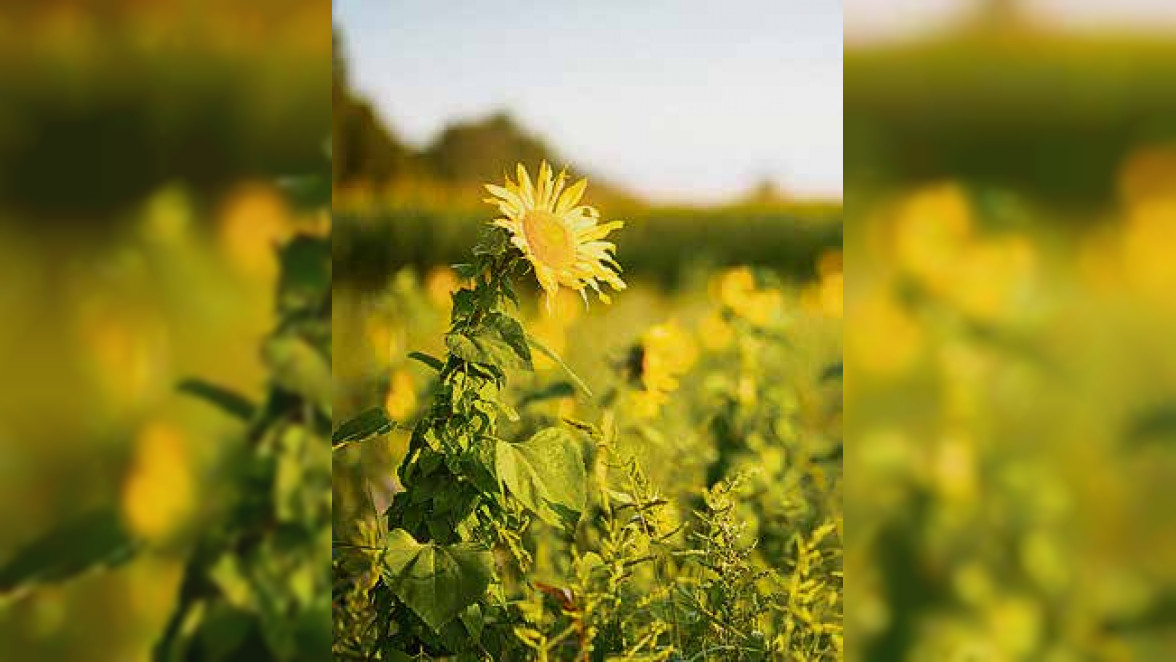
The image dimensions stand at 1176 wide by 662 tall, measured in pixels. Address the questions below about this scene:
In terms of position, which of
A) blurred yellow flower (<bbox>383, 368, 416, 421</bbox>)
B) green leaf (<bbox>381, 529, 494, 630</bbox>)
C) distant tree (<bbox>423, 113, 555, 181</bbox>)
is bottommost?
green leaf (<bbox>381, 529, 494, 630</bbox>)

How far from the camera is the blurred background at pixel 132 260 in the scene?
84 centimetres

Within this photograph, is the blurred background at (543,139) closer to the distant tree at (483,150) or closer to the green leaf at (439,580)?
the distant tree at (483,150)

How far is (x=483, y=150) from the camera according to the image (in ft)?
8.47

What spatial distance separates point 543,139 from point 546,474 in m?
0.82

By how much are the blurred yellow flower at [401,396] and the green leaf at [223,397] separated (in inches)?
68.1

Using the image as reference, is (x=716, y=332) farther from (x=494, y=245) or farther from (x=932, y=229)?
(x=932, y=229)

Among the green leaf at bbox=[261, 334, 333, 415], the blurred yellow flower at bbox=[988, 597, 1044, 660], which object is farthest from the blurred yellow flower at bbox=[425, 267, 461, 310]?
the green leaf at bbox=[261, 334, 333, 415]

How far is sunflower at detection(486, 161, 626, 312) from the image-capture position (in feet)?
7.07

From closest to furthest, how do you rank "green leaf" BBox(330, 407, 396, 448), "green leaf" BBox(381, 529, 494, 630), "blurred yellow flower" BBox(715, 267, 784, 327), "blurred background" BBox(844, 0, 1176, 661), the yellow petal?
"blurred background" BBox(844, 0, 1176, 661)
"green leaf" BBox(381, 529, 494, 630)
"green leaf" BBox(330, 407, 396, 448)
the yellow petal
"blurred yellow flower" BBox(715, 267, 784, 327)

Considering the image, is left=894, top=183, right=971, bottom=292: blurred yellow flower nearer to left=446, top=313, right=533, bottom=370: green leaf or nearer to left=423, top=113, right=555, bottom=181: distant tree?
left=446, top=313, right=533, bottom=370: green leaf

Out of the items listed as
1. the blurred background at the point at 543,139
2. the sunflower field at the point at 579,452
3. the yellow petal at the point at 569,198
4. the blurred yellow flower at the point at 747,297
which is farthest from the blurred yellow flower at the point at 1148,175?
the blurred yellow flower at the point at 747,297

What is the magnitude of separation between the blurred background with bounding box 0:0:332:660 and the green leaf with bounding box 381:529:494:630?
3.67ft

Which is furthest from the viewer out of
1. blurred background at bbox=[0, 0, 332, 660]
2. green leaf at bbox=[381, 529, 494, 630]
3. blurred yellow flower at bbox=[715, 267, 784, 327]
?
blurred yellow flower at bbox=[715, 267, 784, 327]

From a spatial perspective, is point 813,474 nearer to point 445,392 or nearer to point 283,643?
point 445,392
